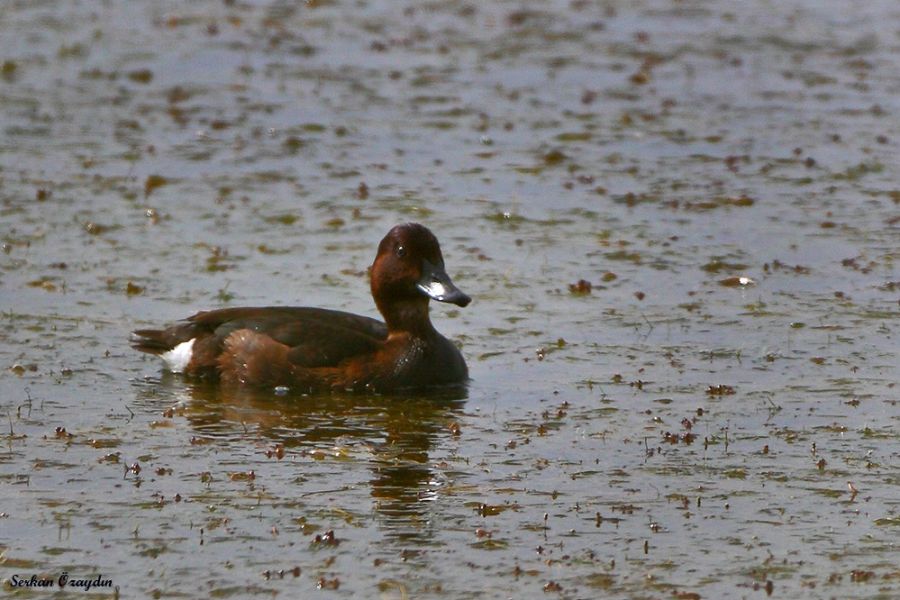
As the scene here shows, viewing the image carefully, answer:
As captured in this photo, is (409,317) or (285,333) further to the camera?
(409,317)

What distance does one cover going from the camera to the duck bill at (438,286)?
35.6 ft

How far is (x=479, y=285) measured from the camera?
1315cm

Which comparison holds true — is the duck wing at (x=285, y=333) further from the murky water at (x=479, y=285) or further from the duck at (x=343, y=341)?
the murky water at (x=479, y=285)

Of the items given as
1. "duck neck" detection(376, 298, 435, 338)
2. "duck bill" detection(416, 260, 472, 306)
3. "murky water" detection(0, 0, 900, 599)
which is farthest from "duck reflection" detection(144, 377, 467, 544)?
"duck bill" detection(416, 260, 472, 306)

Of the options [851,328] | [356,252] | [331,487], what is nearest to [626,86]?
[356,252]

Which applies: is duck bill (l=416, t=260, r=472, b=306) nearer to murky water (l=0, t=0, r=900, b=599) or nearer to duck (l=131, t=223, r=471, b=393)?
duck (l=131, t=223, r=471, b=393)

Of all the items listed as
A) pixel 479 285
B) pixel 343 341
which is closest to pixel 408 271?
pixel 343 341

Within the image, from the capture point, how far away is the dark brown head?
11.0m

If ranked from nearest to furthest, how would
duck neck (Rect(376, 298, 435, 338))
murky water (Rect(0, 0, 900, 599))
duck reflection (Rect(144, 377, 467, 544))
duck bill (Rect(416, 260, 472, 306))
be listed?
1. murky water (Rect(0, 0, 900, 599))
2. duck reflection (Rect(144, 377, 467, 544))
3. duck bill (Rect(416, 260, 472, 306))
4. duck neck (Rect(376, 298, 435, 338))

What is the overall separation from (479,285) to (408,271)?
214 cm

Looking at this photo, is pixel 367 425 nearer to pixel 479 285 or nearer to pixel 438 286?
pixel 438 286

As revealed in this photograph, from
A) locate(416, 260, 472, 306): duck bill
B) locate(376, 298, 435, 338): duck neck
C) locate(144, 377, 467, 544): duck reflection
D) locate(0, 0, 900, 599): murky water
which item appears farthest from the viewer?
locate(376, 298, 435, 338): duck neck

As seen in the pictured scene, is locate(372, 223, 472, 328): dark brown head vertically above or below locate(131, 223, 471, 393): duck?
above

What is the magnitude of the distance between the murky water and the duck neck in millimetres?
481
